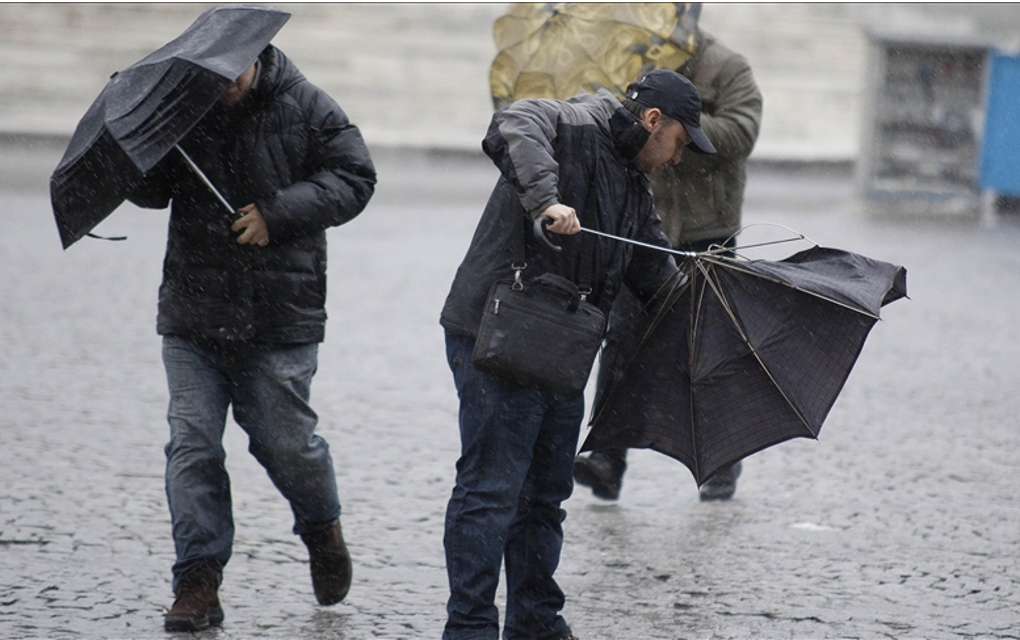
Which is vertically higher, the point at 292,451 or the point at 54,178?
the point at 54,178

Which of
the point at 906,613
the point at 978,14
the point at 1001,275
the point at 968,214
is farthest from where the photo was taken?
the point at 978,14

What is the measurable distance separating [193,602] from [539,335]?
4.12 feet

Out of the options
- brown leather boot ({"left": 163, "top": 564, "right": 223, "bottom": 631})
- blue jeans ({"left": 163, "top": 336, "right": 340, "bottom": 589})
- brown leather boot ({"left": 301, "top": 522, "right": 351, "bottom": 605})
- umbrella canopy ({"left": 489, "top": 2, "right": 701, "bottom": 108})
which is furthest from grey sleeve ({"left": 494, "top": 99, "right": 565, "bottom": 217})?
umbrella canopy ({"left": 489, "top": 2, "right": 701, "bottom": 108})

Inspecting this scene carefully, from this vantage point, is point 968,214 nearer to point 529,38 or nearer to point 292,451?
point 529,38

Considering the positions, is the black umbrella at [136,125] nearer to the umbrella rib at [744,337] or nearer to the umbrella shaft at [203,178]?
the umbrella shaft at [203,178]

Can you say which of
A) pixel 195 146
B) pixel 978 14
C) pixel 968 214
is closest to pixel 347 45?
pixel 968 214

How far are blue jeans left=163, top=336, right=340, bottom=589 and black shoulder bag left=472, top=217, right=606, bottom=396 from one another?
2.52ft

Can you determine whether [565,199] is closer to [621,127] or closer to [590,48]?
[621,127]

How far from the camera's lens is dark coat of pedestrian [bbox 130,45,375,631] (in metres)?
3.93

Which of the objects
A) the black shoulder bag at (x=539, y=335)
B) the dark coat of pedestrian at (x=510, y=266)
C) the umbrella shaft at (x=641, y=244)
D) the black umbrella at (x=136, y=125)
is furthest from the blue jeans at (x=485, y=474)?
the black umbrella at (x=136, y=125)

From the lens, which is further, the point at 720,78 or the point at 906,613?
the point at 720,78

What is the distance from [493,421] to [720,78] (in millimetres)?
2425

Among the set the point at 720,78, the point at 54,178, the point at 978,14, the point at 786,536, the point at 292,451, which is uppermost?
the point at 978,14

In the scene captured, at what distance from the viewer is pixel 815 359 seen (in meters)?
3.79
